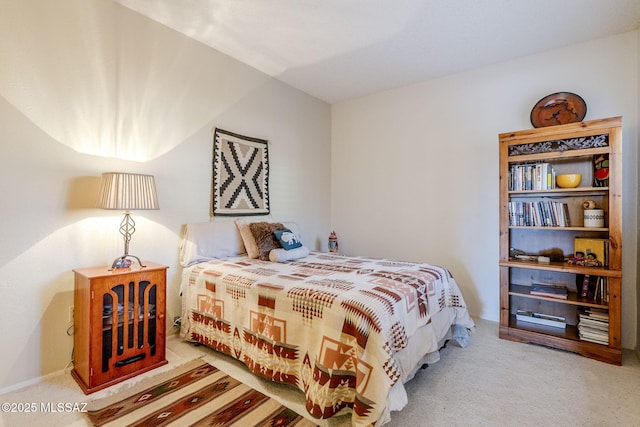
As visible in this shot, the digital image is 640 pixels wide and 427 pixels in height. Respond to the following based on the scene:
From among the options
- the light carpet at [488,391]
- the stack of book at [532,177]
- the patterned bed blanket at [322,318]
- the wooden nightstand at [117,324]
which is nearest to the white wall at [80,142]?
the wooden nightstand at [117,324]

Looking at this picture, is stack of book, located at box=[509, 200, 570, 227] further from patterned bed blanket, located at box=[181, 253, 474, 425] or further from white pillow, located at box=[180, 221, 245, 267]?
white pillow, located at box=[180, 221, 245, 267]

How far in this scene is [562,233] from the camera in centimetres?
277

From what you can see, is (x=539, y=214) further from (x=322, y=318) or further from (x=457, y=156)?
(x=322, y=318)

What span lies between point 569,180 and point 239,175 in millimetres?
2999

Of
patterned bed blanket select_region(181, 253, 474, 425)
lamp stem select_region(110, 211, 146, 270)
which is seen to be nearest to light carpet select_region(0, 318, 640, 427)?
patterned bed blanket select_region(181, 253, 474, 425)

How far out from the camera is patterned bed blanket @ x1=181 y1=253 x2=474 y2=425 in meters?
1.48

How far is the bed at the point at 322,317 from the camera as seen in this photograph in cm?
149

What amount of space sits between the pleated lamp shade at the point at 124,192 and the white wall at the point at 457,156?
108 inches

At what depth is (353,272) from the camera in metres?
2.25

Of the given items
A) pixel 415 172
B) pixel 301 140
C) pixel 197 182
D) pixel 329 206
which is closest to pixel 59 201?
pixel 197 182

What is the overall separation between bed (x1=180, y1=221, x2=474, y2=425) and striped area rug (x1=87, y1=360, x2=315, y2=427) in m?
0.15

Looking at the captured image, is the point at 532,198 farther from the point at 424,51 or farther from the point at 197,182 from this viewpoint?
the point at 197,182

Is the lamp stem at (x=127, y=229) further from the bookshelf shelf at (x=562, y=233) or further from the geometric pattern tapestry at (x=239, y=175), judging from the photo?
the bookshelf shelf at (x=562, y=233)

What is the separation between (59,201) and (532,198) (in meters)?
3.89
